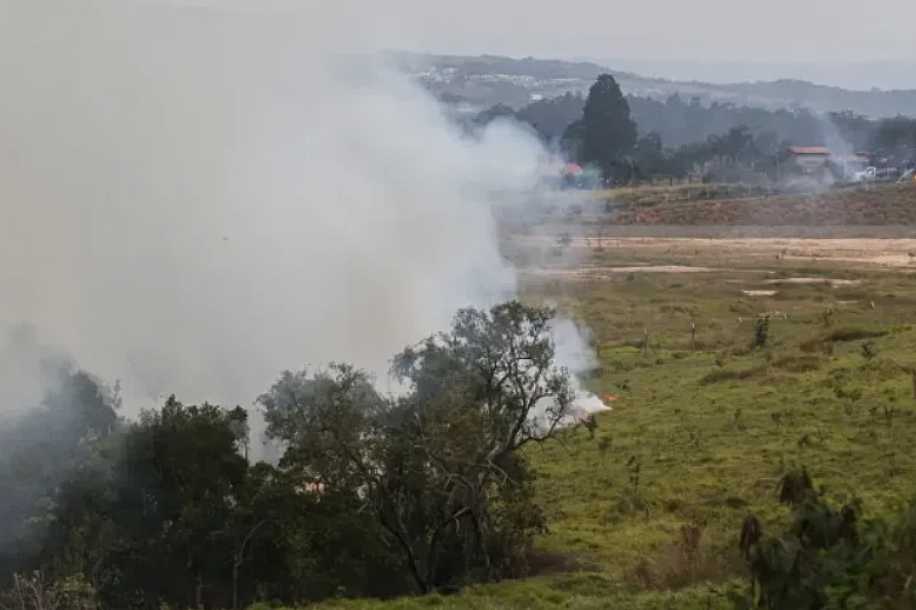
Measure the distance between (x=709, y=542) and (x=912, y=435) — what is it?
738 centimetres

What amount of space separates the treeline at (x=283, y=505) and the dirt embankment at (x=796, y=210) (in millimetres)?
69847

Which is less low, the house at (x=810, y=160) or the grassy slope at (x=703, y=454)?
the house at (x=810, y=160)

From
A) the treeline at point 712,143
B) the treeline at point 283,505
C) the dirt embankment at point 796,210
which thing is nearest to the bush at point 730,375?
the treeline at point 283,505

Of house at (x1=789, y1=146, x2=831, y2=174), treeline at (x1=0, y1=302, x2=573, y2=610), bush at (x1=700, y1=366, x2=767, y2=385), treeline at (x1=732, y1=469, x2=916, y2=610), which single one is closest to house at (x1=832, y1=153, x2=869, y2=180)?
house at (x1=789, y1=146, x2=831, y2=174)

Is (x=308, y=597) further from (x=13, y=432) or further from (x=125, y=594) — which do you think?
(x=13, y=432)

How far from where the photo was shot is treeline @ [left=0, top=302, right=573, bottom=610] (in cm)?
1627

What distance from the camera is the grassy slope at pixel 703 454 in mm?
15352

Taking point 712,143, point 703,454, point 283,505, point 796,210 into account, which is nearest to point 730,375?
point 703,454

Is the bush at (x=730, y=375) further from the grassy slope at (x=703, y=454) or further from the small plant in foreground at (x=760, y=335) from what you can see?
the small plant in foreground at (x=760, y=335)

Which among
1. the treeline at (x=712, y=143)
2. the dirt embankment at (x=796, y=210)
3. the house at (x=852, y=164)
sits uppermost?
the treeline at (x=712, y=143)

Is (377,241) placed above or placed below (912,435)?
above

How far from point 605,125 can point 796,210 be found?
33.1 m

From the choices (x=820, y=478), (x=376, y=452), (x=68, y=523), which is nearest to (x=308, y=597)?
(x=376, y=452)

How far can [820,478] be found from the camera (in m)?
20.3
